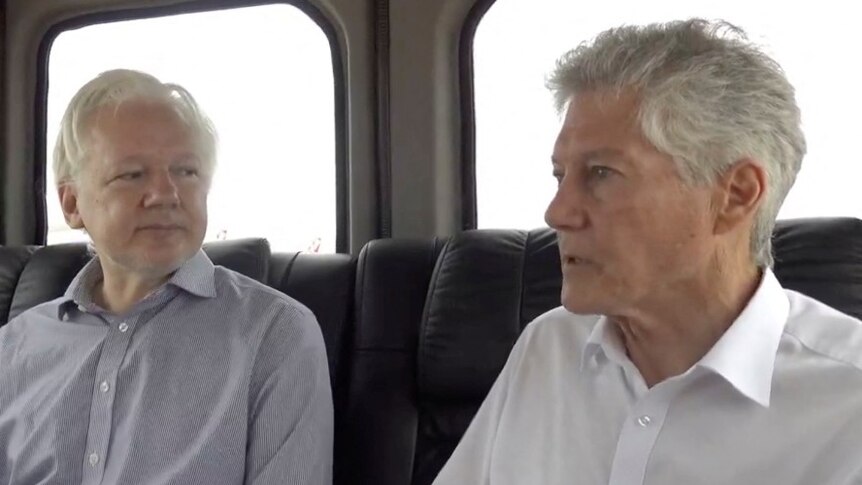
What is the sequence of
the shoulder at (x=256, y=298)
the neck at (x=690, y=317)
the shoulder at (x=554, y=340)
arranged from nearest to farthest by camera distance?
the neck at (x=690, y=317) < the shoulder at (x=554, y=340) < the shoulder at (x=256, y=298)

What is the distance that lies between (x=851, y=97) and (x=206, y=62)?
67.9 inches

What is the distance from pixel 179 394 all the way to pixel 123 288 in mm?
319

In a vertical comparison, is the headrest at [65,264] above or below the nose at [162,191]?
below

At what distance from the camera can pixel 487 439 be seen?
1.26 meters

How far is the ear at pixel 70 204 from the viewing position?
1.73m

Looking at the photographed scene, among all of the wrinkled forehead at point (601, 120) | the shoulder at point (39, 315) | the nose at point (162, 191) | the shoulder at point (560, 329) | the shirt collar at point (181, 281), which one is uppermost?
the wrinkled forehead at point (601, 120)

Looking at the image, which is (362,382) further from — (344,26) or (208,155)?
(344,26)

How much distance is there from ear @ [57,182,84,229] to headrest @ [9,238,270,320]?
308 millimetres

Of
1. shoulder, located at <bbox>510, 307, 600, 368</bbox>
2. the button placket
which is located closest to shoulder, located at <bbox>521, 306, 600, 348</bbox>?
shoulder, located at <bbox>510, 307, 600, 368</bbox>

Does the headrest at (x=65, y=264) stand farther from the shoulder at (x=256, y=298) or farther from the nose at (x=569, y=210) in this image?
the nose at (x=569, y=210)

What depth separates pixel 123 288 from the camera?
67.7 inches

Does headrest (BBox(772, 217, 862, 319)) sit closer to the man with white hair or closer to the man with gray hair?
the man with gray hair

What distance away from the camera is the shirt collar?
5.31 ft

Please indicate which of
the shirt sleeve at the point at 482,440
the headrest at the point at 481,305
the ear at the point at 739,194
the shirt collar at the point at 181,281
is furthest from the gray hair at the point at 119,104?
the ear at the point at 739,194
